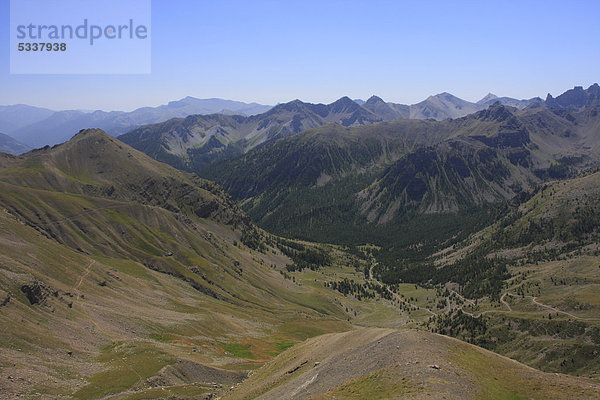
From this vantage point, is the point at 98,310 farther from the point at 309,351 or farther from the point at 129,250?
the point at 129,250

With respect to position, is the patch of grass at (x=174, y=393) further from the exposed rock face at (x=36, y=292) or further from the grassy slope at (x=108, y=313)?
the exposed rock face at (x=36, y=292)

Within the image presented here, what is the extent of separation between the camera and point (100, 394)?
67.3 m

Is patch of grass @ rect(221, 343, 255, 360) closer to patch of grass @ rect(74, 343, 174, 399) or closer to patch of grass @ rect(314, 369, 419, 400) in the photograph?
patch of grass @ rect(74, 343, 174, 399)

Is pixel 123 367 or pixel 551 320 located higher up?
pixel 123 367

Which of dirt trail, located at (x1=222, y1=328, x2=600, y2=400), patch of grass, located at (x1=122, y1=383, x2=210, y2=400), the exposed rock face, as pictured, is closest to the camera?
dirt trail, located at (x1=222, y1=328, x2=600, y2=400)

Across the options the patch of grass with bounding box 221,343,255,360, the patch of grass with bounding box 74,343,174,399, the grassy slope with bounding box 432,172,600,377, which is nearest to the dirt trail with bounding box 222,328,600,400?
the patch of grass with bounding box 74,343,174,399

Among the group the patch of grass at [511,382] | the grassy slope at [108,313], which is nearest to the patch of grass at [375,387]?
the patch of grass at [511,382]

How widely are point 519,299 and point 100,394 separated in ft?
547

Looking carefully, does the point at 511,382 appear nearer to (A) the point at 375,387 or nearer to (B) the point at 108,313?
(A) the point at 375,387

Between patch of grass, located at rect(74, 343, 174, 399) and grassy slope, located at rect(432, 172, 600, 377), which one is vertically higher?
patch of grass, located at rect(74, 343, 174, 399)

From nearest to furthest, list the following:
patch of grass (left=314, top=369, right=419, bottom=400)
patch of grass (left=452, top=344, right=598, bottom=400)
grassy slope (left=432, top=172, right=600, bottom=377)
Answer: patch of grass (left=314, top=369, right=419, bottom=400), patch of grass (left=452, top=344, right=598, bottom=400), grassy slope (left=432, top=172, right=600, bottom=377)

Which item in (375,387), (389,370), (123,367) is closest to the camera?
(375,387)

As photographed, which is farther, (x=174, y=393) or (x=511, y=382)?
(x=174, y=393)

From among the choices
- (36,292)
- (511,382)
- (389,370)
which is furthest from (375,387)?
(36,292)
